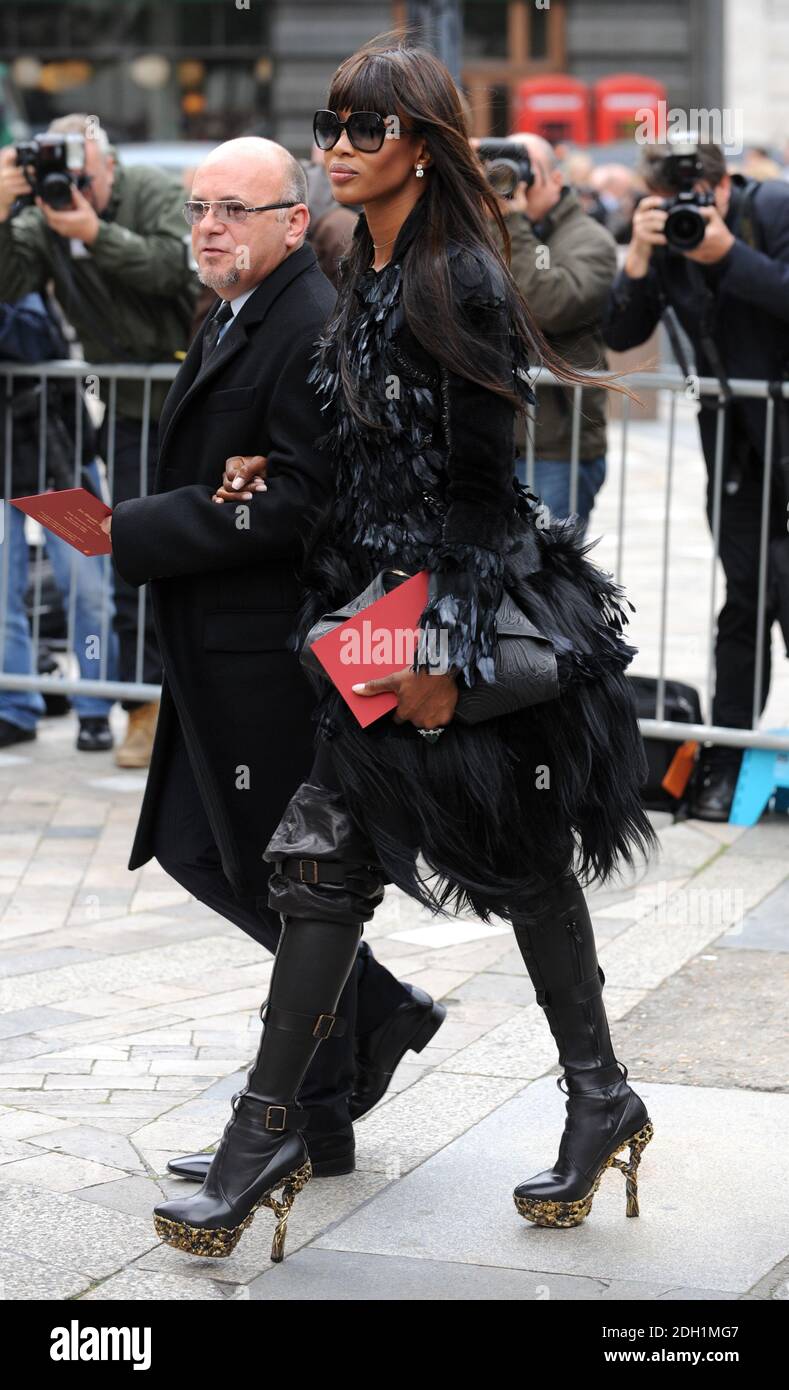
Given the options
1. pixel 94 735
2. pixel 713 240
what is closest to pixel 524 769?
pixel 713 240

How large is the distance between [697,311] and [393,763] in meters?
3.57

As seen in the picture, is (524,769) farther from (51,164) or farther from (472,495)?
(51,164)

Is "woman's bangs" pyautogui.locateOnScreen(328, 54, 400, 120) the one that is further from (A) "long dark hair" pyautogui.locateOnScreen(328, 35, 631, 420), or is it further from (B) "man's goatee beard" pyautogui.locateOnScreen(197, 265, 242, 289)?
(B) "man's goatee beard" pyautogui.locateOnScreen(197, 265, 242, 289)

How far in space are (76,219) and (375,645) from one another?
403 cm

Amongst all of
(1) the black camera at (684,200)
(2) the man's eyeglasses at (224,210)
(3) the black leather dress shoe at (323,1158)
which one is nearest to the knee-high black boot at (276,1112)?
(3) the black leather dress shoe at (323,1158)

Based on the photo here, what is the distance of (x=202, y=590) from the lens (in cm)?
351

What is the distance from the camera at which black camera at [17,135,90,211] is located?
682 centimetres

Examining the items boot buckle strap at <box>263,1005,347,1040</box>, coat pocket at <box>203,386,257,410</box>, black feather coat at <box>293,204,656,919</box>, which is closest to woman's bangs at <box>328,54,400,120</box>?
black feather coat at <box>293,204,656,919</box>

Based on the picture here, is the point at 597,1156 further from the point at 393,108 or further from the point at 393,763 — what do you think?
the point at 393,108

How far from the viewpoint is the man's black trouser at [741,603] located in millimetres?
6469

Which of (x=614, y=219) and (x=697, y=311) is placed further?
(x=614, y=219)

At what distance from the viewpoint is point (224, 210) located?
343 cm

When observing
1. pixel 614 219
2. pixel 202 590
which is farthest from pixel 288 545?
pixel 614 219

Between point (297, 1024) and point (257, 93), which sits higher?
point (257, 93)
